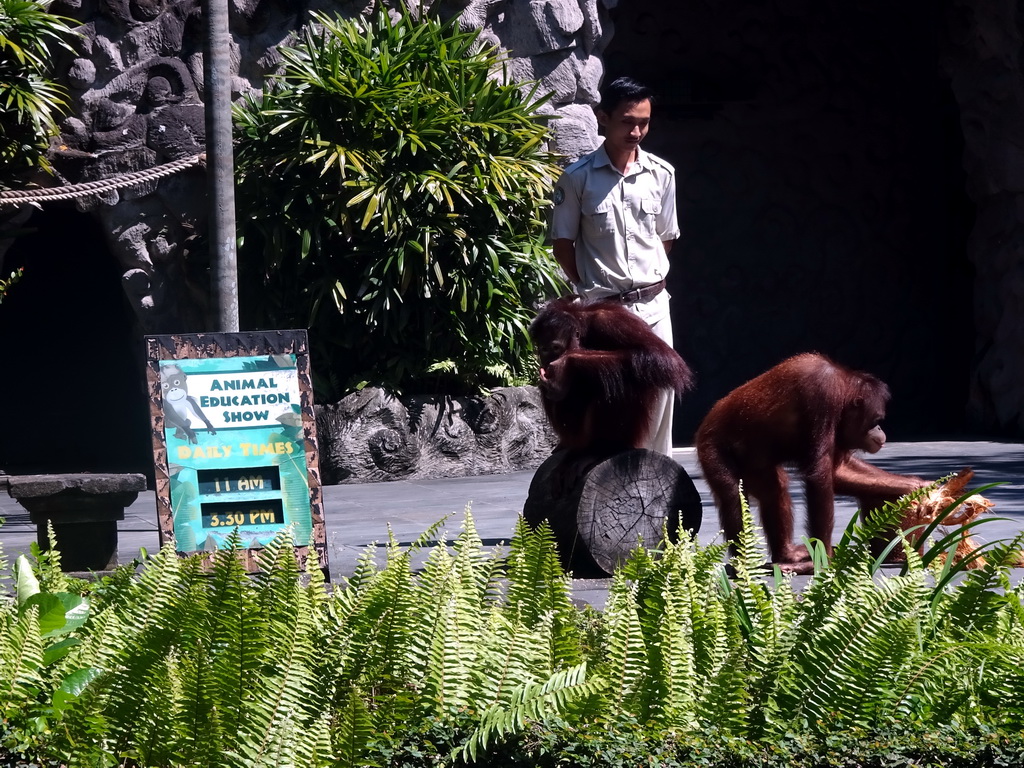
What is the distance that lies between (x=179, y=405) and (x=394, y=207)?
4152 mm

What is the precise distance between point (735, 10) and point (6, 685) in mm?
11477

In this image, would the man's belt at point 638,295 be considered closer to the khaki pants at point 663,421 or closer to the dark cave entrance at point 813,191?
the khaki pants at point 663,421

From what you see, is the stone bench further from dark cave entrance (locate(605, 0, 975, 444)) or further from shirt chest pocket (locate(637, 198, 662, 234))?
dark cave entrance (locate(605, 0, 975, 444))

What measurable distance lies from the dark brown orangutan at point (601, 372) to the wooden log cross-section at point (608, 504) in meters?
0.09

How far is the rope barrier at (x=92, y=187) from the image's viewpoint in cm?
827

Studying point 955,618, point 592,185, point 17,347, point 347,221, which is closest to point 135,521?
point 347,221

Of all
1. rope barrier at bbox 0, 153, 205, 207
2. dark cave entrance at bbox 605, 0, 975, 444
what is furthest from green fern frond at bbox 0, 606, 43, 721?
dark cave entrance at bbox 605, 0, 975, 444

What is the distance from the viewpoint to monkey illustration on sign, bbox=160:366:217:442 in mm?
4426

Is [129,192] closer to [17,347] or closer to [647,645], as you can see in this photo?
[17,347]

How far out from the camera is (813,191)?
1319cm

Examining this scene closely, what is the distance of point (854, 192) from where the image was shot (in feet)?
43.2

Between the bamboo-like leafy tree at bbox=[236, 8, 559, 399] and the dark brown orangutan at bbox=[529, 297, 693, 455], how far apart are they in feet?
12.3

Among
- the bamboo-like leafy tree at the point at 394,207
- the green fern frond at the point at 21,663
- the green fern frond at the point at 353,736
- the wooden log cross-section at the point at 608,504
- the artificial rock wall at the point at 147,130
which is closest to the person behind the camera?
the green fern frond at the point at 353,736

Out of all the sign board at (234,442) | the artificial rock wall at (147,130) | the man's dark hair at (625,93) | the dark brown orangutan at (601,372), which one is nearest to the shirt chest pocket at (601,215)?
the man's dark hair at (625,93)
